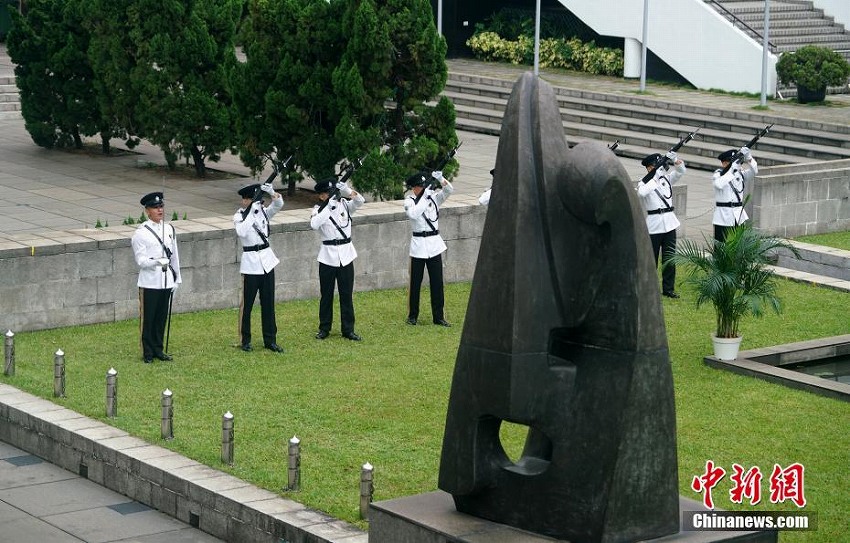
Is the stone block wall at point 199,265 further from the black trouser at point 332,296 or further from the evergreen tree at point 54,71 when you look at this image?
the evergreen tree at point 54,71

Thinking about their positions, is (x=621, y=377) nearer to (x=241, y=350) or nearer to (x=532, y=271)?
(x=532, y=271)

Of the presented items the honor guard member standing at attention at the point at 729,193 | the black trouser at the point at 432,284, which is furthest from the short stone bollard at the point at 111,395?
the honor guard member standing at attention at the point at 729,193

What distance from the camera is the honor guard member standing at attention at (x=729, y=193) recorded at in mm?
18188

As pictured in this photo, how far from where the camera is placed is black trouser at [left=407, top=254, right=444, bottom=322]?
15734 mm

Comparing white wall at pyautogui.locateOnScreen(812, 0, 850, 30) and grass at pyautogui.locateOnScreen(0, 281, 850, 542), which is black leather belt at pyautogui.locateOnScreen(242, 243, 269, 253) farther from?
white wall at pyautogui.locateOnScreen(812, 0, 850, 30)

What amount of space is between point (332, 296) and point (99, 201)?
807 centimetres

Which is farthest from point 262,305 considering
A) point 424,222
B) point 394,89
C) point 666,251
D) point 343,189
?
point 394,89

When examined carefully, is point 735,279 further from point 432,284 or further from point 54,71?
point 54,71

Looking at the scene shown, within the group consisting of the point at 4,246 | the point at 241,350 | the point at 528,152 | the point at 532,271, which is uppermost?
the point at 528,152

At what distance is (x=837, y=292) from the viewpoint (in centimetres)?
1731

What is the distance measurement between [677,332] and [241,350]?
14.7ft

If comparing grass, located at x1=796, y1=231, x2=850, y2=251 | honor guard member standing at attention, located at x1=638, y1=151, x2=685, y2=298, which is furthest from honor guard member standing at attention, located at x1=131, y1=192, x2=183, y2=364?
grass, located at x1=796, y1=231, x2=850, y2=251

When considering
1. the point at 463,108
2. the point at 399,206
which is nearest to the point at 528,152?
the point at 399,206

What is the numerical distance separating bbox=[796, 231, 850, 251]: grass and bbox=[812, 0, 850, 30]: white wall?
1351 cm
